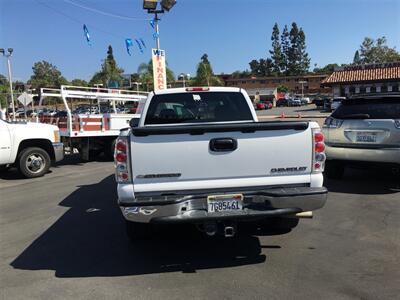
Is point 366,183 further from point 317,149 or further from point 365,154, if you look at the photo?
point 317,149

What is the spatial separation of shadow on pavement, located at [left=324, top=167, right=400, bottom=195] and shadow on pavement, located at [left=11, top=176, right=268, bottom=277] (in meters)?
3.38

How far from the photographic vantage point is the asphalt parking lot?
159 inches

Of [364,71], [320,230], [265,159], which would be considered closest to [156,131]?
[265,159]

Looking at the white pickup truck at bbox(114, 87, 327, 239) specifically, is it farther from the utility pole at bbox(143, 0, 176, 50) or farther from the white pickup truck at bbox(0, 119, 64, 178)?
the utility pole at bbox(143, 0, 176, 50)

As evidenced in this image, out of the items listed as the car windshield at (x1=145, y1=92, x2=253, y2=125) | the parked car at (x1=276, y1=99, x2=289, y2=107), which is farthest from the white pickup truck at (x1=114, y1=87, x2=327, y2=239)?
the parked car at (x1=276, y1=99, x2=289, y2=107)

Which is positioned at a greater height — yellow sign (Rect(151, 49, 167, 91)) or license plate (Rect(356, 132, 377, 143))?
yellow sign (Rect(151, 49, 167, 91))

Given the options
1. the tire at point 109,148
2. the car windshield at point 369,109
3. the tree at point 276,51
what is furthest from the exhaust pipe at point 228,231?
the tree at point 276,51

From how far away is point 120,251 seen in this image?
5.10 m

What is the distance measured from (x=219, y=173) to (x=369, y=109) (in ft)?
15.6

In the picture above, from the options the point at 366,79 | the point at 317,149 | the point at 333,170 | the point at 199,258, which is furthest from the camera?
the point at 366,79

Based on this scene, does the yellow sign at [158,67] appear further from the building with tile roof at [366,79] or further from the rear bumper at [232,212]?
the building with tile roof at [366,79]

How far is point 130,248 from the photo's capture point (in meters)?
5.21

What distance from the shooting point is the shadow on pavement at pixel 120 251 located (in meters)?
4.63

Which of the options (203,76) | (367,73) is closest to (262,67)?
(203,76)
